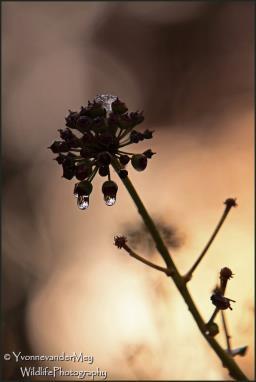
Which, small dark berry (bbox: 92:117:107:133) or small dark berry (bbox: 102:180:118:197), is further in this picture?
small dark berry (bbox: 102:180:118:197)

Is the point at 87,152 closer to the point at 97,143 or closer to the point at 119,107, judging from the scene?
the point at 97,143

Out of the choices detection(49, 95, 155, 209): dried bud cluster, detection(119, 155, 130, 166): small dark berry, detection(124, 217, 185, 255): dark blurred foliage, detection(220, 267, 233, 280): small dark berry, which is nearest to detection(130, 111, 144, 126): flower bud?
detection(49, 95, 155, 209): dried bud cluster

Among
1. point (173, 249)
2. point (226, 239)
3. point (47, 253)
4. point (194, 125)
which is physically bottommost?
point (173, 249)

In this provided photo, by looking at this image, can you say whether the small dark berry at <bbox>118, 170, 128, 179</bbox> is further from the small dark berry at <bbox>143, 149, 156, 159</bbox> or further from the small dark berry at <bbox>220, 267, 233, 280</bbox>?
the small dark berry at <bbox>220, 267, 233, 280</bbox>

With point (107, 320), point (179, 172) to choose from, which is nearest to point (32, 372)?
point (107, 320)

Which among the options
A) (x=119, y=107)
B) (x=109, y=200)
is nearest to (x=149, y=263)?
(x=109, y=200)

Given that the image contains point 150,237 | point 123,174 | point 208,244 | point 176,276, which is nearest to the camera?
point 123,174

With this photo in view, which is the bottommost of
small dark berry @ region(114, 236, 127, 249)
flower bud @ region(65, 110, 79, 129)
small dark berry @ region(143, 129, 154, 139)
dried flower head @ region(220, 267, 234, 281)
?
dried flower head @ region(220, 267, 234, 281)

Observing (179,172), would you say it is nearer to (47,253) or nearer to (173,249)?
(47,253)
